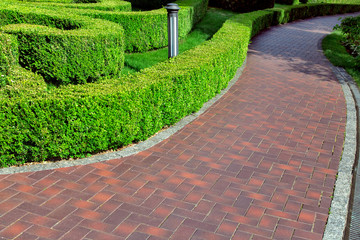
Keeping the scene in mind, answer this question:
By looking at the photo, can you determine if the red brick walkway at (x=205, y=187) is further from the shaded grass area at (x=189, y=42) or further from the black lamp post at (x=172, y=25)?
the shaded grass area at (x=189, y=42)

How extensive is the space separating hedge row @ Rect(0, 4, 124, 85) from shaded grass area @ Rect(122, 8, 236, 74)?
794mm

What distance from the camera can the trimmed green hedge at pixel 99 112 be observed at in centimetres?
516

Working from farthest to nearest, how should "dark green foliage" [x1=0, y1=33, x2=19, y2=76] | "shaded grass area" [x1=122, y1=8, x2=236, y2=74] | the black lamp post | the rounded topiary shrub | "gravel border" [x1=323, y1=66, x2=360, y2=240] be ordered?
1. the rounded topiary shrub
2. "shaded grass area" [x1=122, y1=8, x2=236, y2=74]
3. the black lamp post
4. "dark green foliage" [x1=0, y1=33, x2=19, y2=76]
5. "gravel border" [x1=323, y1=66, x2=360, y2=240]

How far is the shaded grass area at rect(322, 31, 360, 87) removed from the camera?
37.4 feet

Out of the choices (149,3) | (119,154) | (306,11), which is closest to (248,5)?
(149,3)

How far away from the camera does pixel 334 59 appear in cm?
1275

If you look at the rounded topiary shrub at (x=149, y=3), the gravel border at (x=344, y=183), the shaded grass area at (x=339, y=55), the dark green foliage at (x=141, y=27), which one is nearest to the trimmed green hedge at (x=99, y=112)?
the gravel border at (x=344, y=183)

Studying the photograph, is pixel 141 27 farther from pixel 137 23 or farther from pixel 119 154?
pixel 119 154

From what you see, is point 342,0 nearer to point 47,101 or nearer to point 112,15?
point 112,15

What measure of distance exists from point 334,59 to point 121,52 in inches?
300

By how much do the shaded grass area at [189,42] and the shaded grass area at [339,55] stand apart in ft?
15.1

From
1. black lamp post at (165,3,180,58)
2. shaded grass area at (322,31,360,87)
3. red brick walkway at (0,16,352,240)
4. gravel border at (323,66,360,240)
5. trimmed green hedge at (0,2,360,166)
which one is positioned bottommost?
shaded grass area at (322,31,360,87)

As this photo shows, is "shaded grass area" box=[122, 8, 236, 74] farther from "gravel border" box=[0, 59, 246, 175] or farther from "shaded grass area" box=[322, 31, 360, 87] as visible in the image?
"shaded grass area" box=[322, 31, 360, 87]

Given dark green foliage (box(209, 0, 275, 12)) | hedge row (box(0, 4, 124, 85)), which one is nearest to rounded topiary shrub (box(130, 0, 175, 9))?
dark green foliage (box(209, 0, 275, 12))
